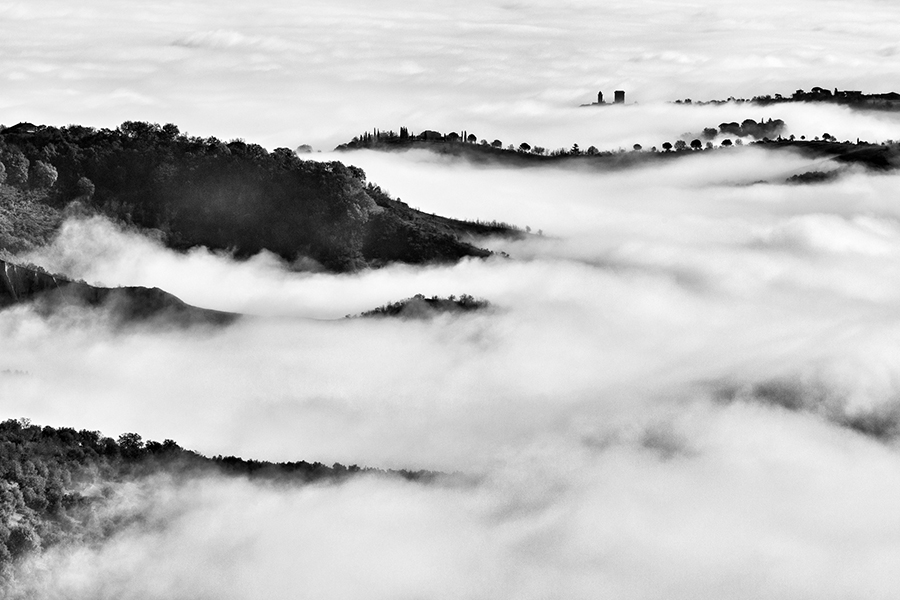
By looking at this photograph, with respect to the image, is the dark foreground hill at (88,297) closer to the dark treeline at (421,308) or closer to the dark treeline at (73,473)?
the dark treeline at (421,308)

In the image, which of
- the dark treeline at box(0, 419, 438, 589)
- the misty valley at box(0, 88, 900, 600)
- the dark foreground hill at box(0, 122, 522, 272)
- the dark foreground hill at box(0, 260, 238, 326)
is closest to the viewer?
the dark treeline at box(0, 419, 438, 589)

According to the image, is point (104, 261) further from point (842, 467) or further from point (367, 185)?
point (842, 467)

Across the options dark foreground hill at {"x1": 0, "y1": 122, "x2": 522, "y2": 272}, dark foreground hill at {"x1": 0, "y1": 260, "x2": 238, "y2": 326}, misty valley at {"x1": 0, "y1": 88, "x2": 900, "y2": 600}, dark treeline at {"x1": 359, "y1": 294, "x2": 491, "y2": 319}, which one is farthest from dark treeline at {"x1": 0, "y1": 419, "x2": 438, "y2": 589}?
dark foreground hill at {"x1": 0, "y1": 122, "x2": 522, "y2": 272}

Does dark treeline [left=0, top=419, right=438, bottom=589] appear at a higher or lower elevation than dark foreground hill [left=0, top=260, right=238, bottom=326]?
lower

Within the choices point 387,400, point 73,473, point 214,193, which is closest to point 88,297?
point 387,400

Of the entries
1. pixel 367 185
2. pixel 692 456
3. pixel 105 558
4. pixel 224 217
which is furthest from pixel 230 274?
Answer: pixel 105 558

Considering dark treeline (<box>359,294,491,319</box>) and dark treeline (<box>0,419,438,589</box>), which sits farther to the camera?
dark treeline (<box>359,294,491,319</box>)

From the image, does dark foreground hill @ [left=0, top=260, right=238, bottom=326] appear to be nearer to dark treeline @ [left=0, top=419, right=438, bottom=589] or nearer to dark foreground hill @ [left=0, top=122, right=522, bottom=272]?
dark foreground hill @ [left=0, top=122, right=522, bottom=272]

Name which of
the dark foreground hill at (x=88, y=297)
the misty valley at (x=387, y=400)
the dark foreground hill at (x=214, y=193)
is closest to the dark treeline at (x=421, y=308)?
the misty valley at (x=387, y=400)
